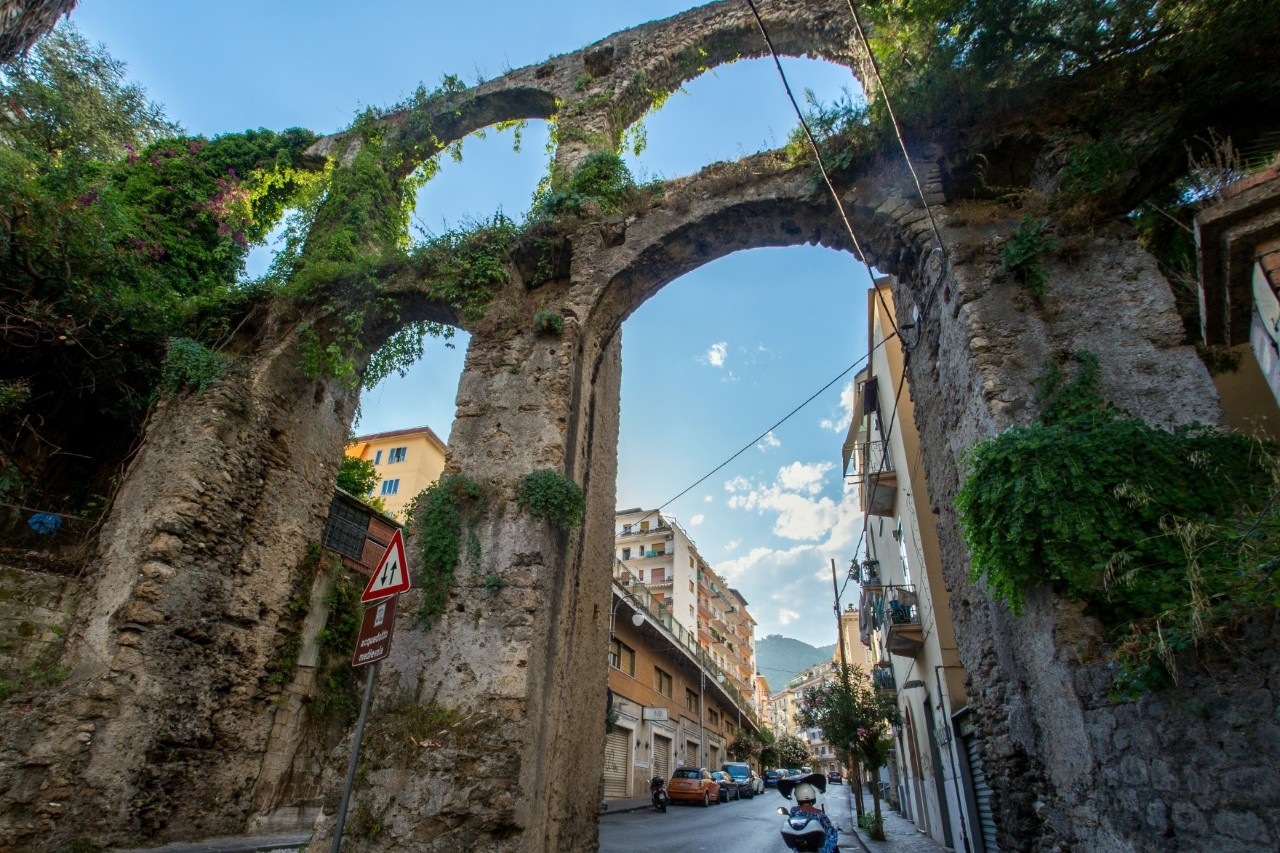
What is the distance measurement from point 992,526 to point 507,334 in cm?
513

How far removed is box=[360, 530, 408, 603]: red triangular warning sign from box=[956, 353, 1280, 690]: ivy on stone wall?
153 inches

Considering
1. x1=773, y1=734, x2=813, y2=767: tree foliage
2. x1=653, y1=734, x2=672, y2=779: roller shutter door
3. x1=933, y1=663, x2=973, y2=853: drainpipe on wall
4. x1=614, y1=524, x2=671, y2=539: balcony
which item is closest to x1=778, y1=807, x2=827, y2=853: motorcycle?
x1=933, y1=663, x2=973, y2=853: drainpipe on wall

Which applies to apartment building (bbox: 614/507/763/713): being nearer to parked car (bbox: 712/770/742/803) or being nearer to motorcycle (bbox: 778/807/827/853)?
parked car (bbox: 712/770/742/803)

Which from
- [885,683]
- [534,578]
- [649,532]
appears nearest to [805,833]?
[534,578]

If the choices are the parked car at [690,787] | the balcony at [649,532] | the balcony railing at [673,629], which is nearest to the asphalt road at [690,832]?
the parked car at [690,787]

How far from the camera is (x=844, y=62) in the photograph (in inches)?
387

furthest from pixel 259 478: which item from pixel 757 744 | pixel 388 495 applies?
pixel 757 744

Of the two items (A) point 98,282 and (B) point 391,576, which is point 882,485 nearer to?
(B) point 391,576

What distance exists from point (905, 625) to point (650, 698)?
15297 mm

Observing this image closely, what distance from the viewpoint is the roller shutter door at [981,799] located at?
24.9 ft

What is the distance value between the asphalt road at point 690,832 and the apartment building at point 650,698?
278cm

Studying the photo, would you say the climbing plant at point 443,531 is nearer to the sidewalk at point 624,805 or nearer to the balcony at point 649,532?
the sidewalk at point 624,805

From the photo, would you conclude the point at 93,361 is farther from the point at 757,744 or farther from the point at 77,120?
the point at 757,744

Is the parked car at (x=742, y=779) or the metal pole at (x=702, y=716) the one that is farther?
the metal pole at (x=702, y=716)
